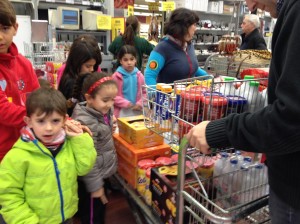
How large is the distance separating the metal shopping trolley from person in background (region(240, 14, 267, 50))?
3388 millimetres

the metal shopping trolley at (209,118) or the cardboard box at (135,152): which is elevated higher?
the metal shopping trolley at (209,118)

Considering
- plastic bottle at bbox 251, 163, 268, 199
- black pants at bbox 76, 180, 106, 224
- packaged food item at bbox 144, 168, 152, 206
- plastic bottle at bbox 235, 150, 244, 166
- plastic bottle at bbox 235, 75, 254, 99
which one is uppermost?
plastic bottle at bbox 235, 75, 254, 99

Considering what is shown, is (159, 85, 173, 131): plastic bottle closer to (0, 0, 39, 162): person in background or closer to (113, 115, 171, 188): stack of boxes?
(113, 115, 171, 188): stack of boxes

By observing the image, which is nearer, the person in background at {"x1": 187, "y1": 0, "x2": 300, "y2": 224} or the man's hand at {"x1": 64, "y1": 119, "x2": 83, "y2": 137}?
the person in background at {"x1": 187, "y1": 0, "x2": 300, "y2": 224}

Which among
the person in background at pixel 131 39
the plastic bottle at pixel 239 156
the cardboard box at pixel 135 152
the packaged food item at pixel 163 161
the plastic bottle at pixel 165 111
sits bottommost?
the packaged food item at pixel 163 161

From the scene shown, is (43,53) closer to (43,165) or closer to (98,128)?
(98,128)

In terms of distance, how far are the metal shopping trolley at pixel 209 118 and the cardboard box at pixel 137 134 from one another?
0.35 m

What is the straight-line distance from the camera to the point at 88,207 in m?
2.00

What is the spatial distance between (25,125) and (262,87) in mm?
1264

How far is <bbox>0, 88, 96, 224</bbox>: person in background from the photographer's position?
1.39m

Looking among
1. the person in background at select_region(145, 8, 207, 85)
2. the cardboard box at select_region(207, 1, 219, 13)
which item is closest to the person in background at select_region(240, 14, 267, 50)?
the person in background at select_region(145, 8, 207, 85)

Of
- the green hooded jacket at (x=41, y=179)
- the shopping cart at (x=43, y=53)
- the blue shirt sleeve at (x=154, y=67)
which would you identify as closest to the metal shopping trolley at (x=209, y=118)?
the green hooded jacket at (x=41, y=179)

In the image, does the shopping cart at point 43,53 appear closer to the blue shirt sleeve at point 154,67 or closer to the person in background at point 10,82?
the blue shirt sleeve at point 154,67

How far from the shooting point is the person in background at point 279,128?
29.1 inches
